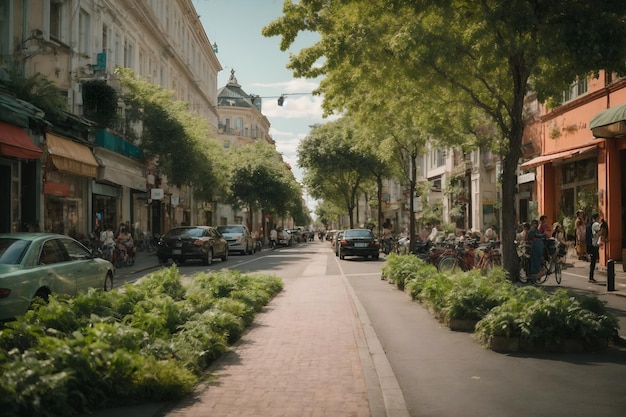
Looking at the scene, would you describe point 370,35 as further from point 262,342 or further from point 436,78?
point 262,342

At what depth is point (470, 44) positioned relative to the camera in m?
11.3

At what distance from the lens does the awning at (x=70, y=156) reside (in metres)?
21.1

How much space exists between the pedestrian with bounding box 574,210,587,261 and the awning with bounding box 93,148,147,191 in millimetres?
19597

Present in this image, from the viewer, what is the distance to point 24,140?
17844 mm

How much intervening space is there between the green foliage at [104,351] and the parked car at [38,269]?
5.02ft

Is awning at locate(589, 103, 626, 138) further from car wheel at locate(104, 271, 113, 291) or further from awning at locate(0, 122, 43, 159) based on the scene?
awning at locate(0, 122, 43, 159)

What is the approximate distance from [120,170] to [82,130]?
5.34 meters

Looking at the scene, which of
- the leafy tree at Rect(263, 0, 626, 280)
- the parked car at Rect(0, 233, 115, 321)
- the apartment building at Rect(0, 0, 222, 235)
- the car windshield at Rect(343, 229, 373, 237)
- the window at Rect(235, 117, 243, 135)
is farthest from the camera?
the window at Rect(235, 117, 243, 135)

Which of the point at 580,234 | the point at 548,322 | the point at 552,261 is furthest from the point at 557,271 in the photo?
the point at 548,322

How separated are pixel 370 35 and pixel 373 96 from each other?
2287 mm

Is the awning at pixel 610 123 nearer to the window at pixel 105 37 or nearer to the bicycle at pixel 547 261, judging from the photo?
the bicycle at pixel 547 261

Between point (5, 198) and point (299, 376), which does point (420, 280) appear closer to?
point (299, 376)

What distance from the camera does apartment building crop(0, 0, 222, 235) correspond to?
67.2 feet

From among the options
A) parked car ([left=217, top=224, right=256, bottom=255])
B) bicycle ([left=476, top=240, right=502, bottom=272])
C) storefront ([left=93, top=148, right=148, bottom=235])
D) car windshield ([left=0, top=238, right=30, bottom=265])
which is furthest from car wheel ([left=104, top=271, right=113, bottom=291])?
parked car ([left=217, top=224, right=256, bottom=255])
